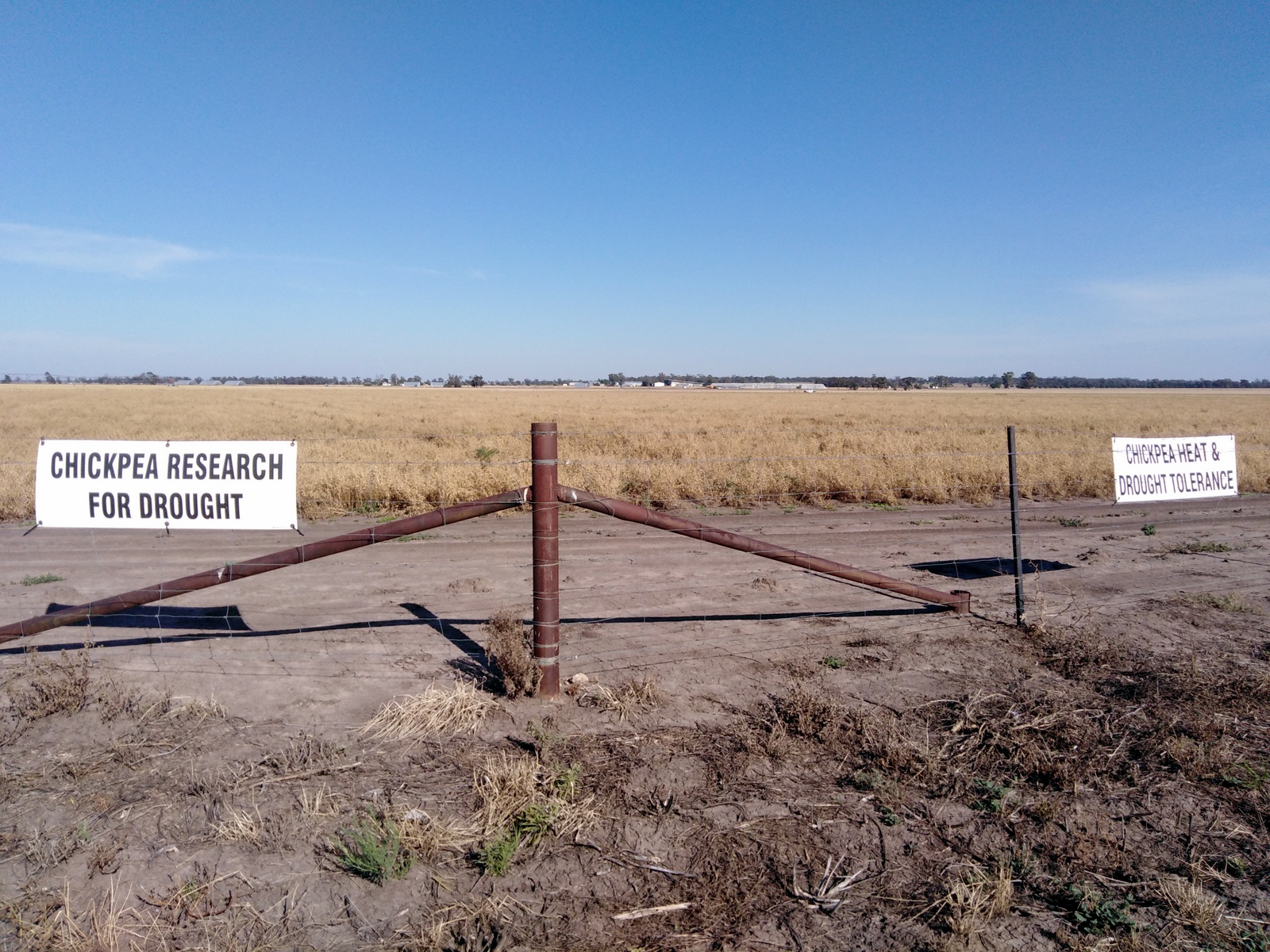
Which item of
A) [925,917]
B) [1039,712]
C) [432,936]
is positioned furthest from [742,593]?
[432,936]

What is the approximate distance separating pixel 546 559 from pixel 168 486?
2640mm

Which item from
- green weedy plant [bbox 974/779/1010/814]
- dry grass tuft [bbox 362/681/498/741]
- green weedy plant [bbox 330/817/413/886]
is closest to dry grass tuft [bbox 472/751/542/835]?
green weedy plant [bbox 330/817/413/886]

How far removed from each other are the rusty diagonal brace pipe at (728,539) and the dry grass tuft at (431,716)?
131 cm

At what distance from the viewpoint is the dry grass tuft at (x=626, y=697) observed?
4910 mm

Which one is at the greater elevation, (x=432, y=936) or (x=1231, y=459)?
(x=1231, y=459)

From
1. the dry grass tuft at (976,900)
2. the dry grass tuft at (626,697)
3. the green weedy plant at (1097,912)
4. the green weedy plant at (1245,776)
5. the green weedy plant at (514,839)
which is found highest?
the dry grass tuft at (626,697)

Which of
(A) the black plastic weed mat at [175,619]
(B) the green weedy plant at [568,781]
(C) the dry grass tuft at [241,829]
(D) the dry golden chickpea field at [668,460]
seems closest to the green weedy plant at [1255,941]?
(B) the green weedy plant at [568,781]

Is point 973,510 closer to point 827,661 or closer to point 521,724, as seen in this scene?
point 827,661

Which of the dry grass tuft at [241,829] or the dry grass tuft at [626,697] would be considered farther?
the dry grass tuft at [626,697]

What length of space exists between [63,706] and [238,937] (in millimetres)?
2703

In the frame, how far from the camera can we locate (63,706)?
4.83 m

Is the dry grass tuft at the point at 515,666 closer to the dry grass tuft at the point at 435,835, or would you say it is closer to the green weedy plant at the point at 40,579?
the dry grass tuft at the point at 435,835

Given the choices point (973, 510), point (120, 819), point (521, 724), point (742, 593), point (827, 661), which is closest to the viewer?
point (120, 819)

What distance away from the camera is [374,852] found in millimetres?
3285
